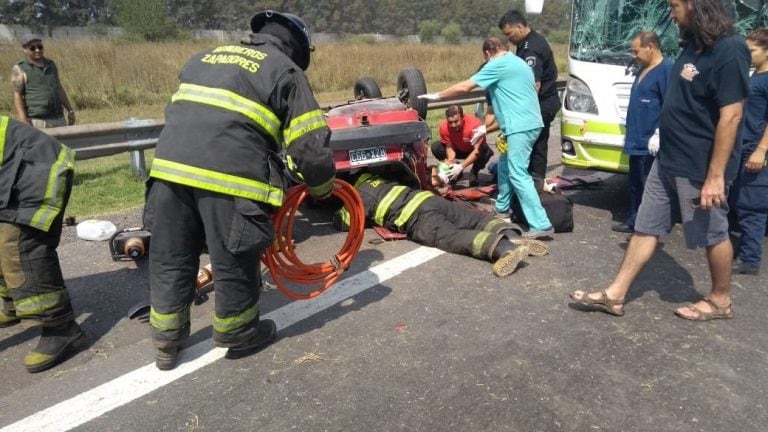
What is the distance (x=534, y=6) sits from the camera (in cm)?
546

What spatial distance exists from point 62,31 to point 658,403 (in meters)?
52.2

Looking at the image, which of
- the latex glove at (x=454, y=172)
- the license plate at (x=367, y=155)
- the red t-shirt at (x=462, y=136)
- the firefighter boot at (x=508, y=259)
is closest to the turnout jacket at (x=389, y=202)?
the license plate at (x=367, y=155)

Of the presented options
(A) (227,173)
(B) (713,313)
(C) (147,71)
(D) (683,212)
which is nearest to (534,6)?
(D) (683,212)

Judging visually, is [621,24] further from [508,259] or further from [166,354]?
[166,354]

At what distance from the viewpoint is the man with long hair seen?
10.1 ft

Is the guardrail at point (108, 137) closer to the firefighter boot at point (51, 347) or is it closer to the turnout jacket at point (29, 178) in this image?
the turnout jacket at point (29, 178)

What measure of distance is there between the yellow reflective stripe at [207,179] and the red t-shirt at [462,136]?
13.6ft

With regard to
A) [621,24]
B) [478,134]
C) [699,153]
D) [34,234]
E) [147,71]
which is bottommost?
[478,134]

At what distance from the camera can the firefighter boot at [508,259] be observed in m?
4.01

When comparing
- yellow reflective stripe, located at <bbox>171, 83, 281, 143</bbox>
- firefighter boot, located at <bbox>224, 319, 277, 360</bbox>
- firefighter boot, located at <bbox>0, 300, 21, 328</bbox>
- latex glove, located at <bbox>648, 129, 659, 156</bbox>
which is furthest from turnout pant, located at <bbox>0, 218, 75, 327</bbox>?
latex glove, located at <bbox>648, 129, 659, 156</bbox>

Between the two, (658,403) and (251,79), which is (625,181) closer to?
(658,403)

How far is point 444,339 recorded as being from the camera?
3.20 m

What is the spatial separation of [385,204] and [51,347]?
2.64 m

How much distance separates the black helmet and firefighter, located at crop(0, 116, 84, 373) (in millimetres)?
1376
